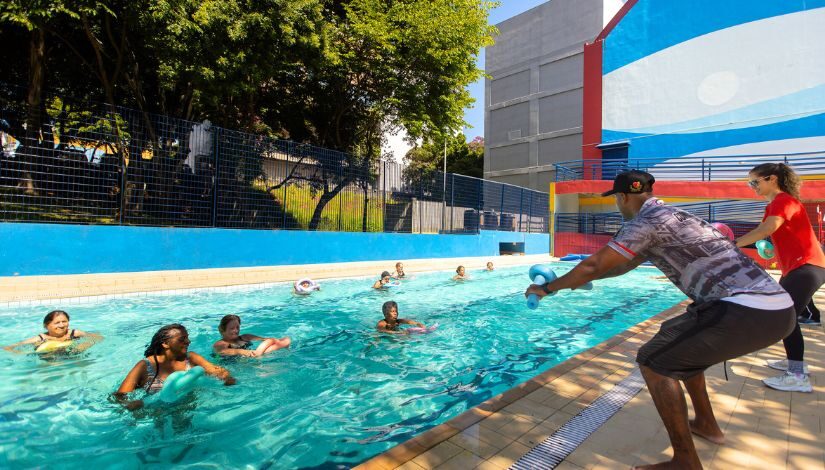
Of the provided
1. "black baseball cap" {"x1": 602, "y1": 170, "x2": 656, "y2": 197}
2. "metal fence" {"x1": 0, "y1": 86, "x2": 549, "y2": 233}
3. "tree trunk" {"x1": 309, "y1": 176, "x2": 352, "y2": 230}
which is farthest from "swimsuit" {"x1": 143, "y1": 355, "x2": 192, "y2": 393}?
"tree trunk" {"x1": 309, "y1": 176, "x2": 352, "y2": 230}

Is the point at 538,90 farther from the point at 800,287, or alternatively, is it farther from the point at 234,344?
→ the point at 234,344

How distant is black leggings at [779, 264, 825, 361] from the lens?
3.58m

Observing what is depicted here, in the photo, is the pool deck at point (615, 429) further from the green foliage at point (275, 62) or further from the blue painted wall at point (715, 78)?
the blue painted wall at point (715, 78)

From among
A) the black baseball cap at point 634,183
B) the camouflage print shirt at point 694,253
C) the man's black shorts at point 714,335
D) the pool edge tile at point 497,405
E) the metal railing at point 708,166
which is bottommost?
the pool edge tile at point 497,405

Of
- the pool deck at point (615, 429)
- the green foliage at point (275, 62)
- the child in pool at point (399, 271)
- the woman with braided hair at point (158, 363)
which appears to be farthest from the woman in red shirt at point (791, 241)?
the green foliage at point (275, 62)

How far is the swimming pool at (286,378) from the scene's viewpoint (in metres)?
3.27

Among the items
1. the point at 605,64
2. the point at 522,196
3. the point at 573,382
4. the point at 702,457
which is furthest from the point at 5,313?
the point at 605,64

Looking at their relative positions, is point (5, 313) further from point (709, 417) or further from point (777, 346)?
point (777, 346)

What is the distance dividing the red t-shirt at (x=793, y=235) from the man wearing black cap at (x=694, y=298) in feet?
5.75

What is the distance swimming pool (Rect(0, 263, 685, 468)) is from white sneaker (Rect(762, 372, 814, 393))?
7.47 feet

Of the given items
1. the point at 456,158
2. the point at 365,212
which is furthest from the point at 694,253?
the point at 456,158

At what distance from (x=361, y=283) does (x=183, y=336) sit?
8203 mm

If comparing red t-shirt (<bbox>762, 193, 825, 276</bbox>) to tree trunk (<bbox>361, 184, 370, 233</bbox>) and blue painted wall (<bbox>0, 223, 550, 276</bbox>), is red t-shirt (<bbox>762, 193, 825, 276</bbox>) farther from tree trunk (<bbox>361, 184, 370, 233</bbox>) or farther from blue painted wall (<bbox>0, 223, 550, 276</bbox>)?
tree trunk (<bbox>361, 184, 370, 233</bbox>)

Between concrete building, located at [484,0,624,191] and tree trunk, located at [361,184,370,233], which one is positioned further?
concrete building, located at [484,0,624,191]
